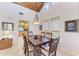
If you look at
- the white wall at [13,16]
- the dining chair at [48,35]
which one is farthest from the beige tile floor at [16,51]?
the dining chair at [48,35]

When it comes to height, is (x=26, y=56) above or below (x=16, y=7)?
below

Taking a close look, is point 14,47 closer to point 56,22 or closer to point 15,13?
point 15,13

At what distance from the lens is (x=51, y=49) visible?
1899mm

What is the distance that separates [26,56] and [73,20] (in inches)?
42.5

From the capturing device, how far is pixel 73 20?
5.96 feet

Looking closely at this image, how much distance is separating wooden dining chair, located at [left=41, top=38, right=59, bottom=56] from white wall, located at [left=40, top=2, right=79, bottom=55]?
0.09 meters

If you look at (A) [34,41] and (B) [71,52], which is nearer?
(B) [71,52]

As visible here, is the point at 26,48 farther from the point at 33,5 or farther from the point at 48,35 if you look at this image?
the point at 33,5

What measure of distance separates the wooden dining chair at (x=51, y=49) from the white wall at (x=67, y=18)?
0.09 metres

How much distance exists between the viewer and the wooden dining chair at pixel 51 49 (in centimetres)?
188

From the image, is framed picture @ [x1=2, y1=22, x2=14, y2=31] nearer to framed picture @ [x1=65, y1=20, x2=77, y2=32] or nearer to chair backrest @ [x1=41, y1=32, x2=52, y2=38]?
chair backrest @ [x1=41, y1=32, x2=52, y2=38]

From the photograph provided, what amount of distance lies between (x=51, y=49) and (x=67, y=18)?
2.12ft

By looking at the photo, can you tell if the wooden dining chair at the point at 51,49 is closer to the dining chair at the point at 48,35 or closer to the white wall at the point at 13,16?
the dining chair at the point at 48,35

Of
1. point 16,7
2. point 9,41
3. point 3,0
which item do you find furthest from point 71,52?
point 3,0
